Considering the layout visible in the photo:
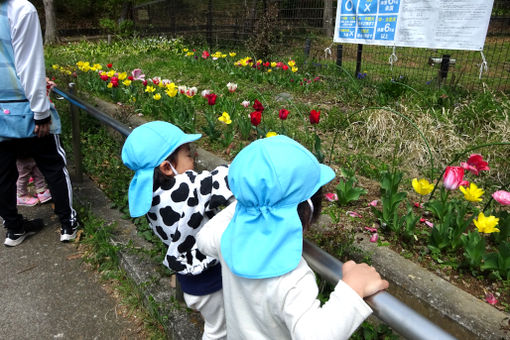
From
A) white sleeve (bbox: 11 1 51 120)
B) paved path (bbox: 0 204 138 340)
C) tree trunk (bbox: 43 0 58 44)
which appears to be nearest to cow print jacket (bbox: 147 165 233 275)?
paved path (bbox: 0 204 138 340)

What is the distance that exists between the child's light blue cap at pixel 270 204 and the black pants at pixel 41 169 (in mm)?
2114

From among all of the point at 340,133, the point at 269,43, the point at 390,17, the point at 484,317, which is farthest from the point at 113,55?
the point at 484,317

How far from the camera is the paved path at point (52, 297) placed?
2105 mm

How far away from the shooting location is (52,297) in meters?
2.35

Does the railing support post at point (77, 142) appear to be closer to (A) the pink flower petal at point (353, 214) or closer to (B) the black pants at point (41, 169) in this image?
(B) the black pants at point (41, 169)

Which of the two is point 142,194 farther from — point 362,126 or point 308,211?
point 362,126

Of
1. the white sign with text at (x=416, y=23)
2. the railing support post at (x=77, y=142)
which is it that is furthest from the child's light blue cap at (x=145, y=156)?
the white sign with text at (x=416, y=23)

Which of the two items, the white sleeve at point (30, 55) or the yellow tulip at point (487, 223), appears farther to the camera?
the white sleeve at point (30, 55)

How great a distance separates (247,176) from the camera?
987mm

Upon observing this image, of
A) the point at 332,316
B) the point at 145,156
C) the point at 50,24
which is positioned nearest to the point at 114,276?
the point at 145,156

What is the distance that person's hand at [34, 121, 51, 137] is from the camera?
2432 mm

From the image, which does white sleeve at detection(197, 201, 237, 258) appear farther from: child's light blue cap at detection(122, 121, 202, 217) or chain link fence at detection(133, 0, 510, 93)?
chain link fence at detection(133, 0, 510, 93)

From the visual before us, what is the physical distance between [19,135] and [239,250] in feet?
6.82

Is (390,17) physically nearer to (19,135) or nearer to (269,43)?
(269,43)
